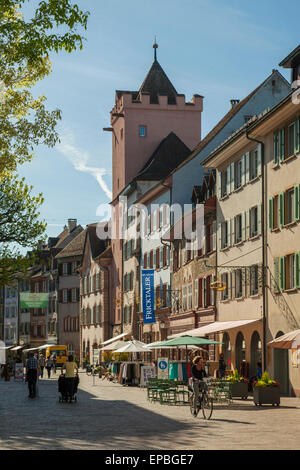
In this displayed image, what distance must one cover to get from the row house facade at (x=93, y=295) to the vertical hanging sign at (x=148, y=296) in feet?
73.6

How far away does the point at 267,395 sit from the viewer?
92.5 feet

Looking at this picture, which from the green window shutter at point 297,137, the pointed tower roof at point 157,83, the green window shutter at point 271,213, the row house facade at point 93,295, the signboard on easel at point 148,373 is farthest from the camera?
Result: the row house facade at point 93,295

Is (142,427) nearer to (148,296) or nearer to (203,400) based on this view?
(203,400)

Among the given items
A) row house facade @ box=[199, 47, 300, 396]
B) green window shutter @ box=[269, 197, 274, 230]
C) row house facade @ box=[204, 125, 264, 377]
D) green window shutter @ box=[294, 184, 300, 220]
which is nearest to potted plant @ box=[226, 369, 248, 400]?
row house facade @ box=[199, 47, 300, 396]

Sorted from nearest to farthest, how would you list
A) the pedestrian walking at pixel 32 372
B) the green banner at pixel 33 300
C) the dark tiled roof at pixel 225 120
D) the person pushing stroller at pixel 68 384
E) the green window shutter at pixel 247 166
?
the person pushing stroller at pixel 68 384 < the pedestrian walking at pixel 32 372 < the green window shutter at pixel 247 166 < the dark tiled roof at pixel 225 120 < the green banner at pixel 33 300

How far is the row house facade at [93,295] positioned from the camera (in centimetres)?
8556

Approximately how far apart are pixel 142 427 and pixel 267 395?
31.3ft

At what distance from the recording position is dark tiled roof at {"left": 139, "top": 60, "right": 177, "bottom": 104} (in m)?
78.4

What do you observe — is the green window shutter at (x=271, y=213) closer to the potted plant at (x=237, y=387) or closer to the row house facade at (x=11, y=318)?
the potted plant at (x=237, y=387)

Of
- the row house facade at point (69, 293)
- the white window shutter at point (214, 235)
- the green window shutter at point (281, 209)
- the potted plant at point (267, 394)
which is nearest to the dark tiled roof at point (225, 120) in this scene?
the white window shutter at point (214, 235)

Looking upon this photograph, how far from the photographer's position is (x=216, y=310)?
155 feet

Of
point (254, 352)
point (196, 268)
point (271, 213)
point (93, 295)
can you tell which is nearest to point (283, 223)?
point (271, 213)

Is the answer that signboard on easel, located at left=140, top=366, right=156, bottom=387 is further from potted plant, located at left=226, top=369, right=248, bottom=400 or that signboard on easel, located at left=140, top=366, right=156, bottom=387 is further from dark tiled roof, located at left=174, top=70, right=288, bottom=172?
dark tiled roof, located at left=174, top=70, right=288, bottom=172
